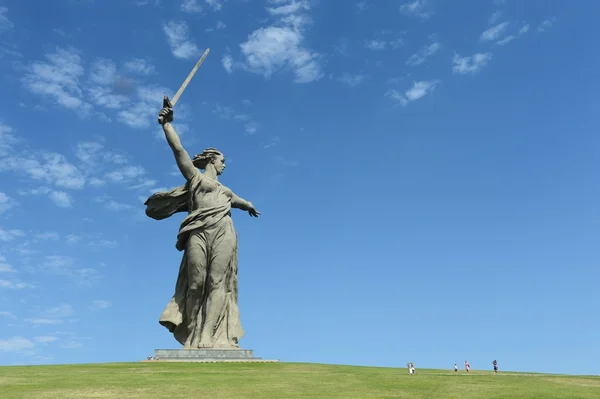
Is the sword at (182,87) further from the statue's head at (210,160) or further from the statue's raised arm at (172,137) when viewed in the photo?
the statue's head at (210,160)

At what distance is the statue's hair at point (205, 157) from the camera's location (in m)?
28.5

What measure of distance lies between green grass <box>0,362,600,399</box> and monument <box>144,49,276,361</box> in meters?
6.39

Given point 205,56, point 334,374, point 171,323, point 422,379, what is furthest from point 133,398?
point 205,56

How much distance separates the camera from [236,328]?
2686cm

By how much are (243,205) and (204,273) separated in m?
4.21

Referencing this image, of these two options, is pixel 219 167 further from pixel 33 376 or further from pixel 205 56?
pixel 33 376

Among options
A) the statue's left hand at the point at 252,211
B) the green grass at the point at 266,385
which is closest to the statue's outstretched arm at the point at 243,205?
the statue's left hand at the point at 252,211

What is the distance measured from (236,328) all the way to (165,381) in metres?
10.6

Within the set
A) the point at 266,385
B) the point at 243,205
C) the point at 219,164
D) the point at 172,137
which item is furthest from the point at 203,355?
the point at 172,137

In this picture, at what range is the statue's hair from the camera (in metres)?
28.5

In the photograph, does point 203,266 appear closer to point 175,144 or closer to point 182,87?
point 175,144

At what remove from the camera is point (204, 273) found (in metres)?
26.6

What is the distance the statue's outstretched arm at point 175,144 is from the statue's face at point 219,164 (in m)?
1.70

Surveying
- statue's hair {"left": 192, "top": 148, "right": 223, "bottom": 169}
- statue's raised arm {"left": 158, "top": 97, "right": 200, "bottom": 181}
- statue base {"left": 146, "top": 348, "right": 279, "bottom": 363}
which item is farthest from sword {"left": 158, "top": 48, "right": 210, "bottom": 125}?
statue base {"left": 146, "top": 348, "right": 279, "bottom": 363}
